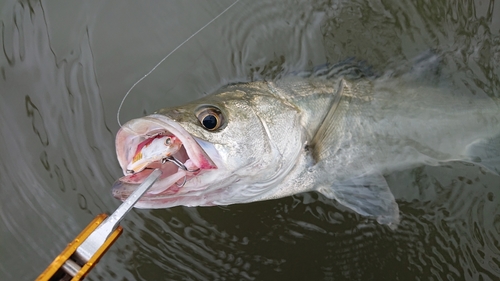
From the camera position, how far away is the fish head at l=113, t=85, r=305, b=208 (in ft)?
6.93

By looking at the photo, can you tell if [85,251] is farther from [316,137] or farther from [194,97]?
[194,97]

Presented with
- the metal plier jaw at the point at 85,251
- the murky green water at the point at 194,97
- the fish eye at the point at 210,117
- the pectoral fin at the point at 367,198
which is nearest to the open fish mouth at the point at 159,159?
the fish eye at the point at 210,117

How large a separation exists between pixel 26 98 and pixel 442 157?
3.48 metres

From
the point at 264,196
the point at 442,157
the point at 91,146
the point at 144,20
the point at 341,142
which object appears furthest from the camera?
the point at 144,20

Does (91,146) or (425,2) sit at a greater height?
(91,146)

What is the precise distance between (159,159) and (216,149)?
296mm

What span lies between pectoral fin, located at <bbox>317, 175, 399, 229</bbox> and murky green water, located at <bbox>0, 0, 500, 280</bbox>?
0.41 meters

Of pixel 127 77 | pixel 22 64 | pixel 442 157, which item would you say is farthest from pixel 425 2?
pixel 22 64

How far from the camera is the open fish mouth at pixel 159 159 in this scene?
2062mm

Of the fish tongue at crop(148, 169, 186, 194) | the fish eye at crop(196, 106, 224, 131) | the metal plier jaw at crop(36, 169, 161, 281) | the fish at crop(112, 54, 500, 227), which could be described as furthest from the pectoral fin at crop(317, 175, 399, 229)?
the metal plier jaw at crop(36, 169, 161, 281)

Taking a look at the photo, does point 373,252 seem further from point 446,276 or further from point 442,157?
point 442,157

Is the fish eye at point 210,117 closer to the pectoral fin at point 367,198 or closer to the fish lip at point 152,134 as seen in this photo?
the fish lip at point 152,134

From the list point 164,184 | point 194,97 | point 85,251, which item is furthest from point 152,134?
point 194,97

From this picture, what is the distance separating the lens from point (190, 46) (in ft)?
12.1
